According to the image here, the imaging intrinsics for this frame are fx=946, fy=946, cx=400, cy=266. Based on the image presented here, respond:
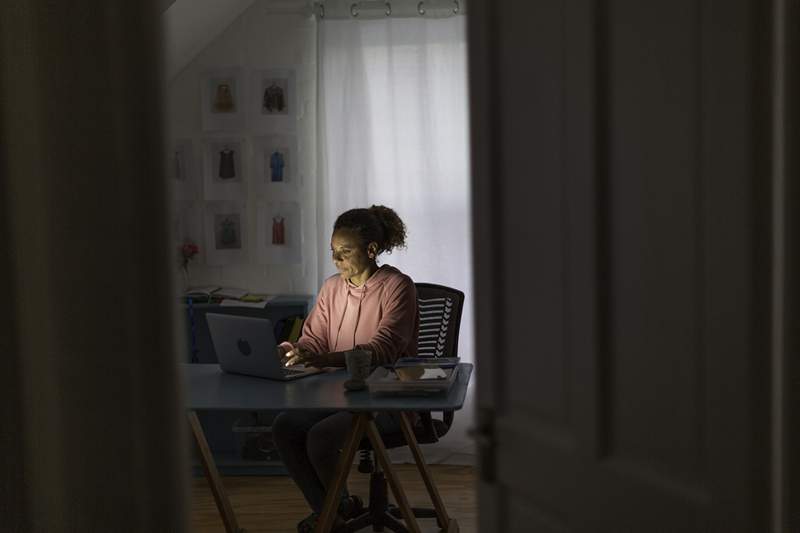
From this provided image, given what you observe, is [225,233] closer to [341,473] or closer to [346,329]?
[346,329]

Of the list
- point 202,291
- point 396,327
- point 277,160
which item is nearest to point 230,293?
point 202,291

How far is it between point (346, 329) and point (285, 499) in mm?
963

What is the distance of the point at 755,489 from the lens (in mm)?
1266

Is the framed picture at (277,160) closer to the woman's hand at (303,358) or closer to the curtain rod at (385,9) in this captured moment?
the curtain rod at (385,9)

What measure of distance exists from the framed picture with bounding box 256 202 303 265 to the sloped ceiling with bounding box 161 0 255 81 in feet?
2.84

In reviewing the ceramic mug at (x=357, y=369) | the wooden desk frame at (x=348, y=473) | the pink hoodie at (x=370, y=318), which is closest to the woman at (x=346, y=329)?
the pink hoodie at (x=370, y=318)

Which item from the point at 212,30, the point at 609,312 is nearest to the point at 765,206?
the point at 609,312

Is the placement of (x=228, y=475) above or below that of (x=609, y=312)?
below

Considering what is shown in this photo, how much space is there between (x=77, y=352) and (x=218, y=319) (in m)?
2.01

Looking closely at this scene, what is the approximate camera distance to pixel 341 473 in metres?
3.20

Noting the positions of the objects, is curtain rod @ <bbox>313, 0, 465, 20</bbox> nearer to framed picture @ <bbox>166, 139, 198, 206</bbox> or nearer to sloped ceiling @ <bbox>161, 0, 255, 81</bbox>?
sloped ceiling @ <bbox>161, 0, 255, 81</bbox>

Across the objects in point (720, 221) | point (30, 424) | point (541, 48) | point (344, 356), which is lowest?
point (344, 356)

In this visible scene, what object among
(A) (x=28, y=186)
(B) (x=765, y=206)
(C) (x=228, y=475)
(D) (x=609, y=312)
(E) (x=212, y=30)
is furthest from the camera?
(E) (x=212, y=30)

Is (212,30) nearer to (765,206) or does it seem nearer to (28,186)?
(28,186)
